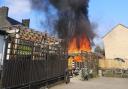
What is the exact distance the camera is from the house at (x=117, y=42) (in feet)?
137

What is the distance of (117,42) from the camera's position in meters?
42.8

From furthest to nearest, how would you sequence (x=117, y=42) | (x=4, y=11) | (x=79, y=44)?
1. (x=117, y=42)
2. (x=79, y=44)
3. (x=4, y=11)

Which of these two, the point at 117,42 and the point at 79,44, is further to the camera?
the point at 117,42

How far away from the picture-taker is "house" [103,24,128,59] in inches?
1647

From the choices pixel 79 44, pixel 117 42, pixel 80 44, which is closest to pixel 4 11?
pixel 79 44

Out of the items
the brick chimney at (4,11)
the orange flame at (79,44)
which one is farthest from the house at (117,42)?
the brick chimney at (4,11)

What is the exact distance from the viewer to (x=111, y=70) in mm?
23312

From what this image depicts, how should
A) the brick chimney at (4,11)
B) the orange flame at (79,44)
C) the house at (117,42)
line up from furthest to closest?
the house at (117,42) < the orange flame at (79,44) < the brick chimney at (4,11)

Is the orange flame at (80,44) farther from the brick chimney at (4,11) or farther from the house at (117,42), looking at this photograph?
the house at (117,42)

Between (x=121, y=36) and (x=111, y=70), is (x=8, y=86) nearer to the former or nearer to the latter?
(x=111, y=70)

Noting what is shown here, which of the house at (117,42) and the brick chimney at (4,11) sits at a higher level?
the brick chimney at (4,11)

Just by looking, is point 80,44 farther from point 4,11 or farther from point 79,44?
point 4,11

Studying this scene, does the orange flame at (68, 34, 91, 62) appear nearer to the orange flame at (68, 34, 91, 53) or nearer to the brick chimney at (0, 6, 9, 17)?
the orange flame at (68, 34, 91, 53)

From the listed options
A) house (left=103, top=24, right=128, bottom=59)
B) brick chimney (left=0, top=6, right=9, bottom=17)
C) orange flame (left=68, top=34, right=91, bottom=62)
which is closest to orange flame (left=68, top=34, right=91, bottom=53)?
orange flame (left=68, top=34, right=91, bottom=62)
